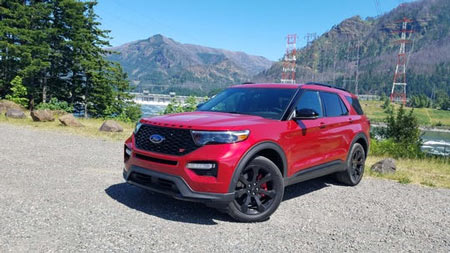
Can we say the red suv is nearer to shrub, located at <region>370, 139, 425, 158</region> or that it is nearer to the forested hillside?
shrub, located at <region>370, 139, 425, 158</region>

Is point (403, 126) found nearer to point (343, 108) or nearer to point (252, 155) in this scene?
point (343, 108)

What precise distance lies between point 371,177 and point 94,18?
1210 inches

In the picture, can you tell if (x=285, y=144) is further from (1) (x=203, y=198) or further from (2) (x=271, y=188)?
(1) (x=203, y=198)

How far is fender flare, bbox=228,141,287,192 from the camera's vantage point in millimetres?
4047

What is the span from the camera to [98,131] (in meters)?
13.9

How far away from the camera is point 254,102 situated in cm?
545

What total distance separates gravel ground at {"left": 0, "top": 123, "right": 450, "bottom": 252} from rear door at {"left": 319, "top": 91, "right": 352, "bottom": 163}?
0.76 meters

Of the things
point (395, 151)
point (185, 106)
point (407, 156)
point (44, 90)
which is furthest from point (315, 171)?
point (44, 90)

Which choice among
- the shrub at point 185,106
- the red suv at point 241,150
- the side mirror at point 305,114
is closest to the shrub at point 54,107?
the shrub at point 185,106

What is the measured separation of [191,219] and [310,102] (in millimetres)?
2642

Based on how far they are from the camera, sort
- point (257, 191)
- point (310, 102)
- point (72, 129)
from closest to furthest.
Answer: point (257, 191) → point (310, 102) → point (72, 129)

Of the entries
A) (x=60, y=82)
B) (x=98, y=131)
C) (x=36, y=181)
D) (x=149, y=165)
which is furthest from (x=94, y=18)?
(x=149, y=165)

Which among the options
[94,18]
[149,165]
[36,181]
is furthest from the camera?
[94,18]

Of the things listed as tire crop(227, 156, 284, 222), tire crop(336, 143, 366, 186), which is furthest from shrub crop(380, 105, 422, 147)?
tire crop(227, 156, 284, 222)
